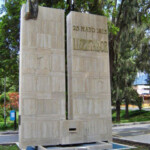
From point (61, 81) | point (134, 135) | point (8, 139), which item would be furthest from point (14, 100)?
point (61, 81)

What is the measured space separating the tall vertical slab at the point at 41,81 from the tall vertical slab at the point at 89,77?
1.32 feet

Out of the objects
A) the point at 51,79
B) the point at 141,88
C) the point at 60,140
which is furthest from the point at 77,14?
the point at 141,88

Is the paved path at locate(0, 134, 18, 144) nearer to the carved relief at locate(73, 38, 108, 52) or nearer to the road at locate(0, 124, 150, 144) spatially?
the road at locate(0, 124, 150, 144)

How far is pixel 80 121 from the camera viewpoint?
8352 mm

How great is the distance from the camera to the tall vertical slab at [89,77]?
8.54m

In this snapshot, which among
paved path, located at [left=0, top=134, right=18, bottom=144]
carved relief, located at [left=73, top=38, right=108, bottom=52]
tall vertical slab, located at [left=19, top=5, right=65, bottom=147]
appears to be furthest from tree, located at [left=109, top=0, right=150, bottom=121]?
paved path, located at [left=0, top=134, right=18, bottom=144]

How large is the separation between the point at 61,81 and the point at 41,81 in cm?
71

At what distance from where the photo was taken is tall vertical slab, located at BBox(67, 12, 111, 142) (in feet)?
28.0

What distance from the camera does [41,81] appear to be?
26.9ft

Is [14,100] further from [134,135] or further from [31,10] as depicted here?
[31,10]

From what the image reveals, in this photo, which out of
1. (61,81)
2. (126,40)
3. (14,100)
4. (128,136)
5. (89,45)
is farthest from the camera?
(14,100)

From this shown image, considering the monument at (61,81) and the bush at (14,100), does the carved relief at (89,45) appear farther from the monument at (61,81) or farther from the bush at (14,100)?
the bush at (14,100)

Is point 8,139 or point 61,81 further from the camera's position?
point 8,139

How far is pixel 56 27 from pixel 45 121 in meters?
3.37
